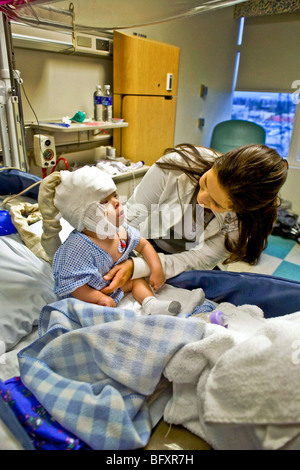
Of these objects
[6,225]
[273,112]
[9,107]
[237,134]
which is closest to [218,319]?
[6,225]

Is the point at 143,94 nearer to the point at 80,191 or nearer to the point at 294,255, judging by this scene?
the point at 80,191

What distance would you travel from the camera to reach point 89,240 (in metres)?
1.03

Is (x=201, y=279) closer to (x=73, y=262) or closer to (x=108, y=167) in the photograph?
(x=73, y=262)

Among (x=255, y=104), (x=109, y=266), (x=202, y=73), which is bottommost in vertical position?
(x=109, y=266)

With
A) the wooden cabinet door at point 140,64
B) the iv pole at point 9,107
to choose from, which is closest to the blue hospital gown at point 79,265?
the iv pole at point 9,107

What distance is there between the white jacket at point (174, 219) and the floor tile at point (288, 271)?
1519mm

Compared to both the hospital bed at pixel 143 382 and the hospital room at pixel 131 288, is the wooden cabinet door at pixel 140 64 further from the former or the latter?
the hospital bed at pixel 143 382

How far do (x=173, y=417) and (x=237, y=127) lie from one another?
3.49 meters

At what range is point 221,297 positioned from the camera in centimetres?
110

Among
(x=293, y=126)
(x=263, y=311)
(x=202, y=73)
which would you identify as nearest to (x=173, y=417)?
(x=263, y=311)

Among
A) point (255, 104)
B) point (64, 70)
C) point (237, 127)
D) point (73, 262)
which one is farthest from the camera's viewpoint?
point (255, 104)

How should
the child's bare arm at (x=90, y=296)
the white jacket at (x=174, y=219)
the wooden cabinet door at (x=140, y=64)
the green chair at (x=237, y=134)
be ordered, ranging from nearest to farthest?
1. the child's bare arm at (x=90, y=296)
2. the white jacket at (x=174, y=219)
3. the wooden cabinet door at (x=140, y=64)
4. the green chair at (x=237, y=134)

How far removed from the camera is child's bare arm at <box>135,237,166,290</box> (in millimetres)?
1150

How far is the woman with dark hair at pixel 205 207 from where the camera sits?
94 centimetres
